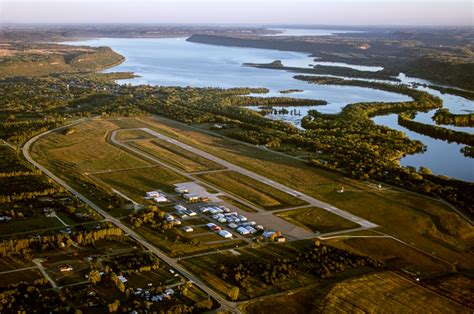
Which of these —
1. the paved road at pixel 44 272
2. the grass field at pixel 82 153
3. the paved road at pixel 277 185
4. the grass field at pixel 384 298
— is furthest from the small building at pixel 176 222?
the grass field at pixel 82 153

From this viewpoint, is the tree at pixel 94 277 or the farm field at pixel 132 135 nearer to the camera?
the tree at pixel 94 277

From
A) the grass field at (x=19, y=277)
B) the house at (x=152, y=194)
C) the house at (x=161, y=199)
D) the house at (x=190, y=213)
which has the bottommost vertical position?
the grass field at (x=19, y=277)

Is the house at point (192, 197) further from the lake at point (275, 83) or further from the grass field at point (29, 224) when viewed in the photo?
the lake at point (275, 83)

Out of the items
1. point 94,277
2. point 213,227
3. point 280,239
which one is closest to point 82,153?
point 213,227

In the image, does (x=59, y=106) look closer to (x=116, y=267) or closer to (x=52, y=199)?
(x=52, y=199)

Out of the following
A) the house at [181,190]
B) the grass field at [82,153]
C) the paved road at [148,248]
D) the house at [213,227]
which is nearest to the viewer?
the paved road at [148,248]

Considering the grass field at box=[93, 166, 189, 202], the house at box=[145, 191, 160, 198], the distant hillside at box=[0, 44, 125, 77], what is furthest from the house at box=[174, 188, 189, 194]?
the distant hillside at box=[0, 44, 125, 77]

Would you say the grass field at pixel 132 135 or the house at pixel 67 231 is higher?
the house at pixel 67 231

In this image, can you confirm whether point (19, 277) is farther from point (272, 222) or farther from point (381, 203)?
point (381, 203)

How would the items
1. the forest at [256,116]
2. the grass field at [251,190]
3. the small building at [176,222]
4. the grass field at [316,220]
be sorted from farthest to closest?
the forest at [256,116]
the grass field at [251,190]
the grass field at [316,220]
the small building at [176,222]
